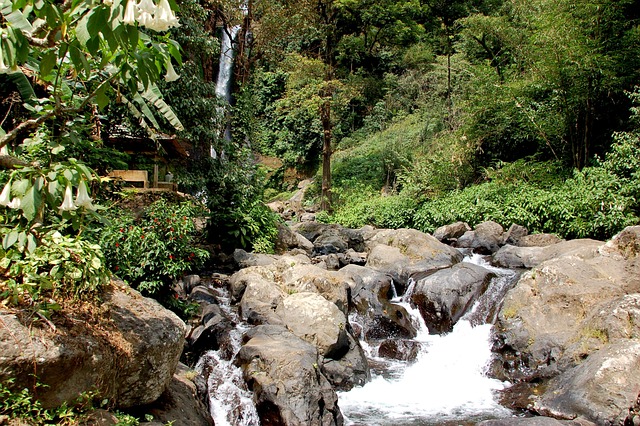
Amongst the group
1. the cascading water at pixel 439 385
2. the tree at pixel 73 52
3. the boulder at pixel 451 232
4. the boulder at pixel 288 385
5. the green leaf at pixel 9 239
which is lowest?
the cascading water at pixel 439 385

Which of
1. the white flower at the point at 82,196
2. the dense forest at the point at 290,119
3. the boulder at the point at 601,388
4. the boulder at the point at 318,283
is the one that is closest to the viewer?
the white flower at the point at 82,196

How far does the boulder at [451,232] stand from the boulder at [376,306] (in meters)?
5.91

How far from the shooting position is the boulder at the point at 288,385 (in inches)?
251

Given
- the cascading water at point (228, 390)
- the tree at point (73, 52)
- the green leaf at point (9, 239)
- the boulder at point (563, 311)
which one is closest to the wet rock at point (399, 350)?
the boulder at point (563, 311)

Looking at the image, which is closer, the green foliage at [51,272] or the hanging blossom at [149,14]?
the hanging blossom at [149,14]

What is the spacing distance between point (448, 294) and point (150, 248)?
6.58m

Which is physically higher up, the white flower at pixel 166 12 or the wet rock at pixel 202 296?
the white flower at pixel 166 12

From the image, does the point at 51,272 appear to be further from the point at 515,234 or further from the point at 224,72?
the point at 224,72

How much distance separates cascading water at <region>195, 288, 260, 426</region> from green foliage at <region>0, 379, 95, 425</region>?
10.2ft

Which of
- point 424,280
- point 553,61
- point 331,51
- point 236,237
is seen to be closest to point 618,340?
point 424,280

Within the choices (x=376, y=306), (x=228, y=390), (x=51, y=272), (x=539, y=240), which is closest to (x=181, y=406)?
(x=228, y=390)

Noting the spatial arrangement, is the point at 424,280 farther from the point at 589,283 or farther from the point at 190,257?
the point at 190,257

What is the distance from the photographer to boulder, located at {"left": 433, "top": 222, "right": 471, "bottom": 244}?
17.4 m

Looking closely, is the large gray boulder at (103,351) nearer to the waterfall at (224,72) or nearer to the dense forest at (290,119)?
the dense forest at (290,119)
